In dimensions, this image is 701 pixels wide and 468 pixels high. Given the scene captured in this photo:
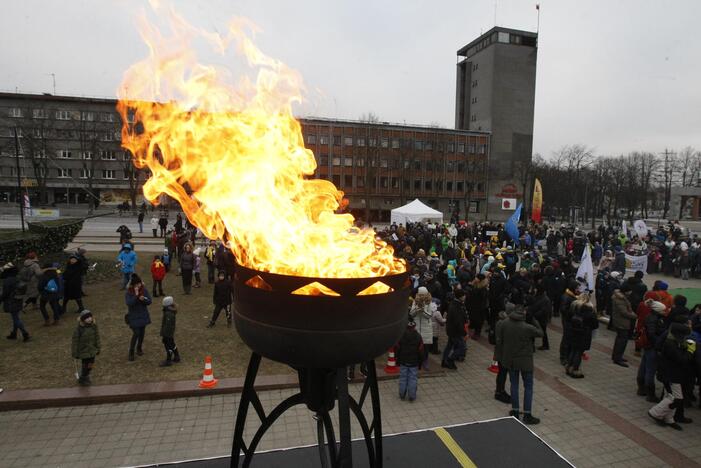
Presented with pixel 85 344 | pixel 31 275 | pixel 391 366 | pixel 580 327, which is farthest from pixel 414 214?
pixel 85 344

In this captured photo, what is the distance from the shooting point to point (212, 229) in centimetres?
404

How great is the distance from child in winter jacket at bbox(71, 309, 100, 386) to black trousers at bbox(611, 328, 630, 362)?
10142mm

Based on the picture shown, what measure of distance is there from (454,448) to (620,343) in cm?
593

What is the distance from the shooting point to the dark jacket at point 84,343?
275 inches

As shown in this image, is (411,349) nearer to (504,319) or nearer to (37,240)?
(504,319)

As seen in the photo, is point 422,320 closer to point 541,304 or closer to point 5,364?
point 541,304

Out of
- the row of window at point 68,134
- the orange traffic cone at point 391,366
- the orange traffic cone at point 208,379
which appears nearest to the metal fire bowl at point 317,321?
the orange traffic cone at point 208,379

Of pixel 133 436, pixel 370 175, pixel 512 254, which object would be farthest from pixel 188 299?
pixel 370 175

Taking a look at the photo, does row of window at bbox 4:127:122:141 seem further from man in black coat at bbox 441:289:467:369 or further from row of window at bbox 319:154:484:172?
man in black coat at bbox 441:289:467:369

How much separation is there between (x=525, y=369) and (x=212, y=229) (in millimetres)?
5241

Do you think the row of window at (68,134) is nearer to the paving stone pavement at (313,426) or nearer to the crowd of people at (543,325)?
the crowd of people at (543,325)

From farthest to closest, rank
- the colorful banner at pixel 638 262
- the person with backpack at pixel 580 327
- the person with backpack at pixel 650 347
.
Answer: the colorful banner at pixel 638 262
the person with backpack at pixel 580 327
the person with backpack at pixel 650 347

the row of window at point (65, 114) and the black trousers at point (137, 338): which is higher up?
the row of window at point (65, 114)

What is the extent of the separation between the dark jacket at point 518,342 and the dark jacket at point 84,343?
6.91 metres
